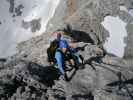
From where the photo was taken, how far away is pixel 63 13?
4031cm

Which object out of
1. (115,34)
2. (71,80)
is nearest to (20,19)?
(115,34)

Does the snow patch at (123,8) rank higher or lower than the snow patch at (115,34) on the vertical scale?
higher

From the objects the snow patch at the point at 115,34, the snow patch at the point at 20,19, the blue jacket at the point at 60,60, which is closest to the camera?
the blue jacket at the point at 60,60

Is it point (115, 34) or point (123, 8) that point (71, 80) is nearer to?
point (115, 34)

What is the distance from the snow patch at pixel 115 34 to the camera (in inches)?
1212

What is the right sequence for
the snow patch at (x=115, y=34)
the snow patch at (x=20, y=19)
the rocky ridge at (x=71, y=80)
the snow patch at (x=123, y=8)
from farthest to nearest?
the snow patch at (x=20, y=19) < the snow patch at (x=123, y=8) < the snow patch at (x=115, y=34) < the rocky ridge at (x=71, y=80)

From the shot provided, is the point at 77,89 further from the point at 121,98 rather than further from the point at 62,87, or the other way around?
the point at 121,98

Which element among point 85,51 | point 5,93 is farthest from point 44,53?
point 5,93

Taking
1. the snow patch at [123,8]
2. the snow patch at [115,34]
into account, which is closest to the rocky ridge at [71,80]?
the snow patch at [115,34]

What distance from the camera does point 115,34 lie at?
3192 centimetres

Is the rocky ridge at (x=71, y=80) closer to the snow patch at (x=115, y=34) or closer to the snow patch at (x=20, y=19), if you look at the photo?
the snow patch at (x=115, y=34)

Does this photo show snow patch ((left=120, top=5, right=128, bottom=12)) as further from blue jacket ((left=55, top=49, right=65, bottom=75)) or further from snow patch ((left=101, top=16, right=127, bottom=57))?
blue jacket ((left=55, top=49, right=65, bottom=75))

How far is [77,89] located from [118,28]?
665 inches

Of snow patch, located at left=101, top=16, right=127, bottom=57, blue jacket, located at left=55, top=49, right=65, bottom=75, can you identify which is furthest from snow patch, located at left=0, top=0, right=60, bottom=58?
blue jacket, located at left=55, top=49, right=65, bottom=75
